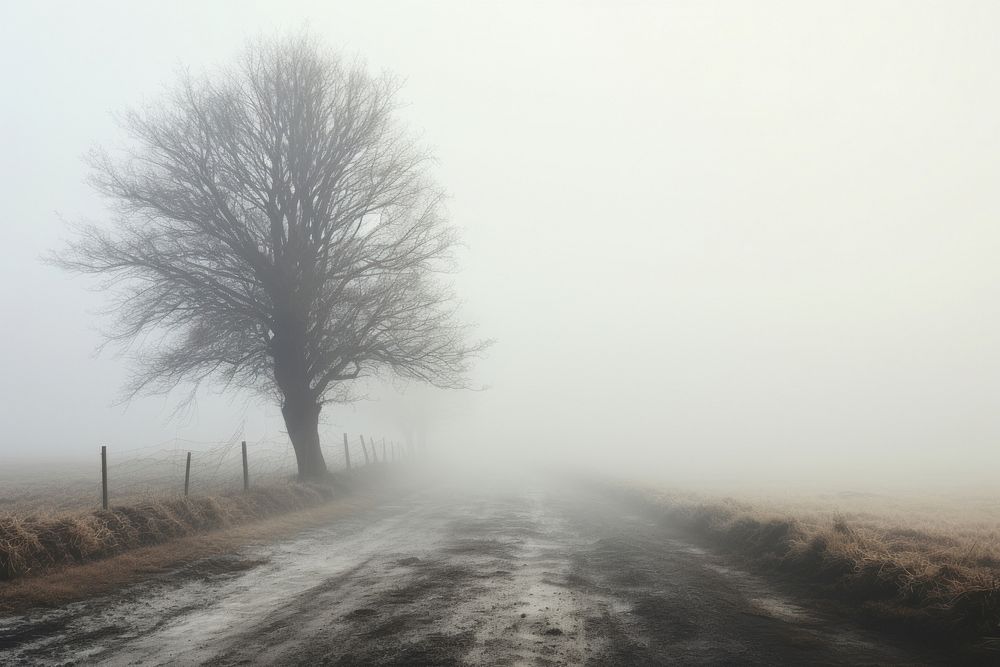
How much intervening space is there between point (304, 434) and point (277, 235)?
6.54 m

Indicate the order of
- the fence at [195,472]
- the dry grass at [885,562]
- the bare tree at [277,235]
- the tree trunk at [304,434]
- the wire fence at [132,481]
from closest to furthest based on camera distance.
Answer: the dry grass at [885,562] → the wire fence at [132,481] → the fence at [195,472] → the bare tree at [277,235] → the tree trunk at [304,434]

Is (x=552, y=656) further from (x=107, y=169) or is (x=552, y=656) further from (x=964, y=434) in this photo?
(x=964, y=434)

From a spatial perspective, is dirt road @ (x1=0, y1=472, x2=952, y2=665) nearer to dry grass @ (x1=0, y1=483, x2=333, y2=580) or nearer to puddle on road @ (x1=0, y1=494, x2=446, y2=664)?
puddle on road @ (x1=0, y1=494, x2=446, y2=664)

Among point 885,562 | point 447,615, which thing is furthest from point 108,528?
point 885,562

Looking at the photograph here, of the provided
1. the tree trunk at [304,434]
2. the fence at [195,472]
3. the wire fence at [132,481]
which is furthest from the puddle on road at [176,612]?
the tree trunk at [304,434]

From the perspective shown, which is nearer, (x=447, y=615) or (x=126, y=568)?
(x=447, y=615)

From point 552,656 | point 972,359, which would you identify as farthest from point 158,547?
point 972,359

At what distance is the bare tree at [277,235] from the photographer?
55.3 feet

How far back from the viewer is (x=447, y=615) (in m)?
5.87

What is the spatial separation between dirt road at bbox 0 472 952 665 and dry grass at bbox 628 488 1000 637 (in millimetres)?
665

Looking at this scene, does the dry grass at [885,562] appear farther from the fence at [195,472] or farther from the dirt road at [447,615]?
the fence at [195,472]

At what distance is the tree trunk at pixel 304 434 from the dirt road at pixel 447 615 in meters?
8.78

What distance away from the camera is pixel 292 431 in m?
19.1

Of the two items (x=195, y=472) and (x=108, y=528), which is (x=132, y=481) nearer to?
(x=195, y=472)
